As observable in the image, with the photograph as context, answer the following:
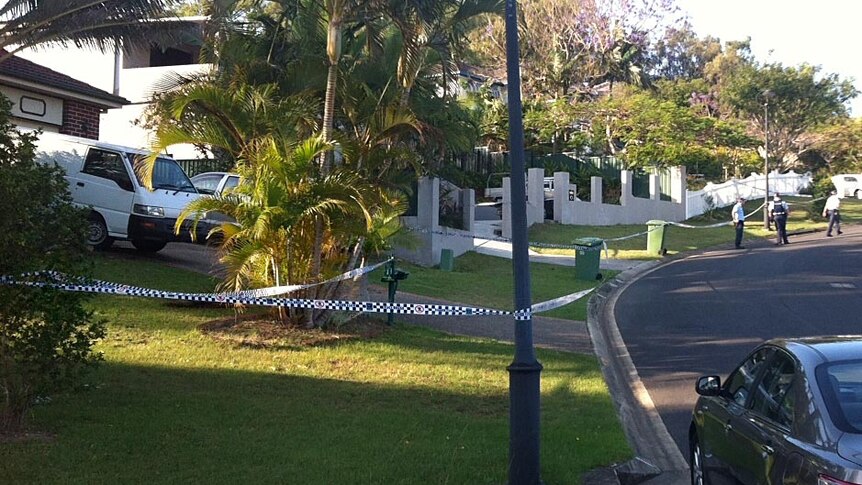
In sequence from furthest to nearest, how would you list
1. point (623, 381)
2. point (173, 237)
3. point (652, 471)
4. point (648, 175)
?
point (648, 175), point (173, 237), point (623, 381), point (652, 471)

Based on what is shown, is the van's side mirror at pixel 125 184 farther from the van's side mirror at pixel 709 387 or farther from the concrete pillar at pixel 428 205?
the van's side mirror at pixel 709 387

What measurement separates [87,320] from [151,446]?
119cm

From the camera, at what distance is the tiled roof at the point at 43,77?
58.1 feet

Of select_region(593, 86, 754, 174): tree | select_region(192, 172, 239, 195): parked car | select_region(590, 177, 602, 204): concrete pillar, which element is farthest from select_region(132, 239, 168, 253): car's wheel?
select_region(593, 86, 754, 174): tree

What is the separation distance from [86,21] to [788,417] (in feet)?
38.4

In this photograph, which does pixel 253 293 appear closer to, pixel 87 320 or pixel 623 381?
pixel 87 320

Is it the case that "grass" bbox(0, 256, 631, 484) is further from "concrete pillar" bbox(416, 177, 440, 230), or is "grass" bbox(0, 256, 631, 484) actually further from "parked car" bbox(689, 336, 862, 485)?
"concrete pillar" bbox(416, 177, 440, 230)

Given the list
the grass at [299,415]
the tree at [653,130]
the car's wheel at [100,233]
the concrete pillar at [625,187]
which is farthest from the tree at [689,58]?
the grass at [299,415]

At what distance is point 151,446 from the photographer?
6746 mm

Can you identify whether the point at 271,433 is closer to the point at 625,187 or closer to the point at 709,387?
the point at 709,387

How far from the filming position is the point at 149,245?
16.5 m

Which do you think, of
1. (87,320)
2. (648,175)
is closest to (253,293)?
(87,320)

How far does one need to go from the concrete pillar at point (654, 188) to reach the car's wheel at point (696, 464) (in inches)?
1268

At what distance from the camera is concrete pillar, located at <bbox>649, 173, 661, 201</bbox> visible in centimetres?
3809
